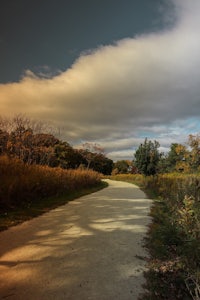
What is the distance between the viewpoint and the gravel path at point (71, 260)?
3559mm

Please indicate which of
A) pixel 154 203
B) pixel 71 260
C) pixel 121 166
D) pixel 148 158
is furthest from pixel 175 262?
pixel 121 166

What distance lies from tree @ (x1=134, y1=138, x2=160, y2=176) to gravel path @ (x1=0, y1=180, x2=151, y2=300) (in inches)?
1036

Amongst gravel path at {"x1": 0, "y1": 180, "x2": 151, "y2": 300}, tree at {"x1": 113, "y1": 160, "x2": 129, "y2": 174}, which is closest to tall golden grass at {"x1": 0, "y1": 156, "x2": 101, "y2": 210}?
gravel path at {"x1": 0, "y1": 180, "x2": 151, "y2": 300}

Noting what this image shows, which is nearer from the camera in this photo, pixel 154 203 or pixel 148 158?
pixel 154 203

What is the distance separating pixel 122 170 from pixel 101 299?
81.7 m

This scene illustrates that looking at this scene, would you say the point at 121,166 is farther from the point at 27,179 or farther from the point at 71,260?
the point at 71,260

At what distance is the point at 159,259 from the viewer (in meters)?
4.83

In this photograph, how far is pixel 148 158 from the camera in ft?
112

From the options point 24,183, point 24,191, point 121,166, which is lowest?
point 24,191

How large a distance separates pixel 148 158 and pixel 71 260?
3015 cm

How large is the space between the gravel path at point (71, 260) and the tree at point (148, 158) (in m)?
26.3

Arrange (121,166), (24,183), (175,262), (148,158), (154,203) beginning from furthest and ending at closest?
(121,166) < (148,158) < (154,203) < (24,183) < (175,262)

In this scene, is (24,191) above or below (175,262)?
above

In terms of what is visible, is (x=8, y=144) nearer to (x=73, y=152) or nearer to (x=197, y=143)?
(x=197, y=143)
